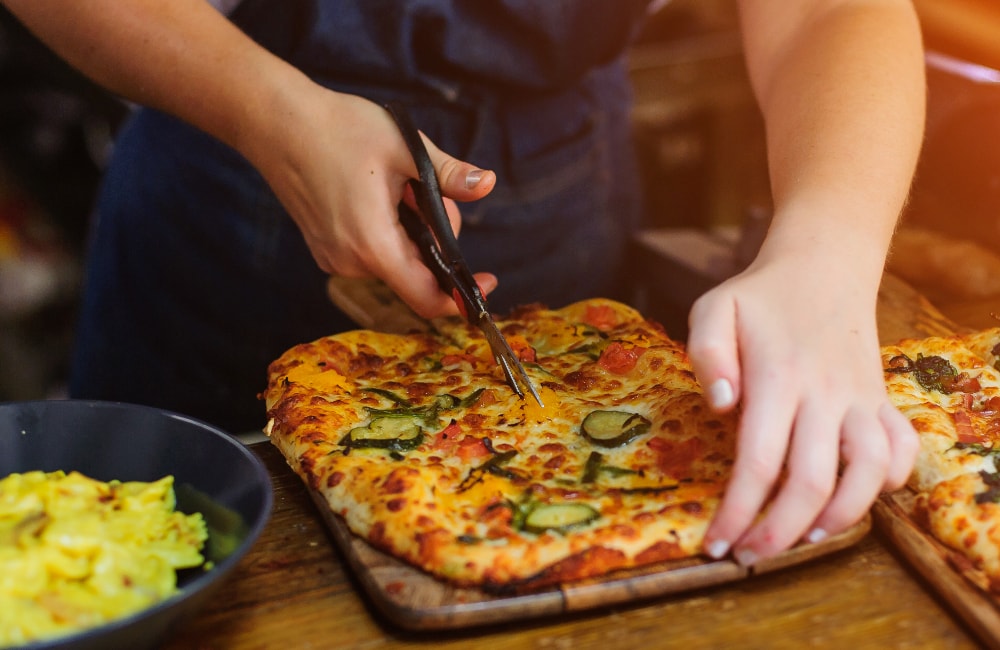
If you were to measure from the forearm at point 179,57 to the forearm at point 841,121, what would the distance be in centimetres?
98

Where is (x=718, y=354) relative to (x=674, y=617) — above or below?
above

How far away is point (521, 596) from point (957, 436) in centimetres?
87

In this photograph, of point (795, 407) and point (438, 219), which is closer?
point (795, 407)

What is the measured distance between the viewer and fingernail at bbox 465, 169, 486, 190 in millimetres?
1781

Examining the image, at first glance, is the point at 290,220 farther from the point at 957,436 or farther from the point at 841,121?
the point at 957,436

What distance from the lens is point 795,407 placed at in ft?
4.41

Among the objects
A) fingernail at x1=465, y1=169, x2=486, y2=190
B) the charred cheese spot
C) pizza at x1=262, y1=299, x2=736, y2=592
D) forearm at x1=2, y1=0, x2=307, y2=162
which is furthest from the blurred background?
forearm at x1=2, y1=0, x2=307, y2=162

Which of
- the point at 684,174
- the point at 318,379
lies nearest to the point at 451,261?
the point at 318,379

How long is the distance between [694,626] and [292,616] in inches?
23.1

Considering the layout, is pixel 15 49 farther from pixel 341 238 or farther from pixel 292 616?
pixel 292 616

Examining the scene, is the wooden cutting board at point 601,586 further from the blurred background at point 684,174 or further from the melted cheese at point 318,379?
the blurred background at point 684,174

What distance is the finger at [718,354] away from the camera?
1.38 m

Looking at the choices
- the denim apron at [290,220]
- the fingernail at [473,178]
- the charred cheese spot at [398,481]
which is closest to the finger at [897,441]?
the charred cheese spot at [398,481]

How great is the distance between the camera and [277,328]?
8.87 feet
